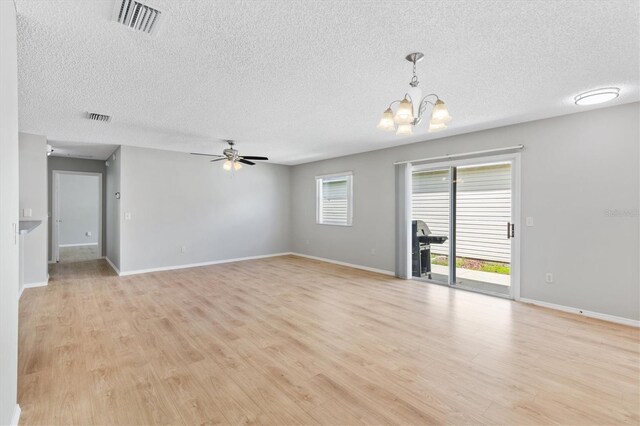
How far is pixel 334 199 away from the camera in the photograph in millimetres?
7480

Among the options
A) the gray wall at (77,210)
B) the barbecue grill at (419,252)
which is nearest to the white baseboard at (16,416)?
the barbecue grill at (419,252)

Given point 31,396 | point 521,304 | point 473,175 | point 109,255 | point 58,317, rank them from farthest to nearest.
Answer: point 109,255 → point 473,175 → point 521,304 → point 58,317 → point 31,396

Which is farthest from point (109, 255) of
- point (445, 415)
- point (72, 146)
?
point (445, 415)

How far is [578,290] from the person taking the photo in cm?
378

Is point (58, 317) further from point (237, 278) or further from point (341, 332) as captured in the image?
point (341, 332)

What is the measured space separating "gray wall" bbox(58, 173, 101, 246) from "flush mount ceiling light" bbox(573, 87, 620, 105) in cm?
1195

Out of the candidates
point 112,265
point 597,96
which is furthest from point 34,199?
point 597,96

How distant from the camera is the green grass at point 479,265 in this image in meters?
5.06

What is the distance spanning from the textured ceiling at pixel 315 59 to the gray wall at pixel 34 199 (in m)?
1.11

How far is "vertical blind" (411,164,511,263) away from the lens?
15.4 ft

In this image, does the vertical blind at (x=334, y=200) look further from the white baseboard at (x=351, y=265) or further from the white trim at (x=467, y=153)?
the white trim at (x=467, y=153)

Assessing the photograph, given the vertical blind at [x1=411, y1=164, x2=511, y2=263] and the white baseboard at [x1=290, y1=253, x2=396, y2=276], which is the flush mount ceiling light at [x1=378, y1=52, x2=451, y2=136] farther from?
the white baseboard at [x1=290, y1=253, x2=396, y2=276]

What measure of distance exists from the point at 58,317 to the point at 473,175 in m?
6.21

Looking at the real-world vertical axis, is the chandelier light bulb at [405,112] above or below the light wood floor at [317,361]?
above
